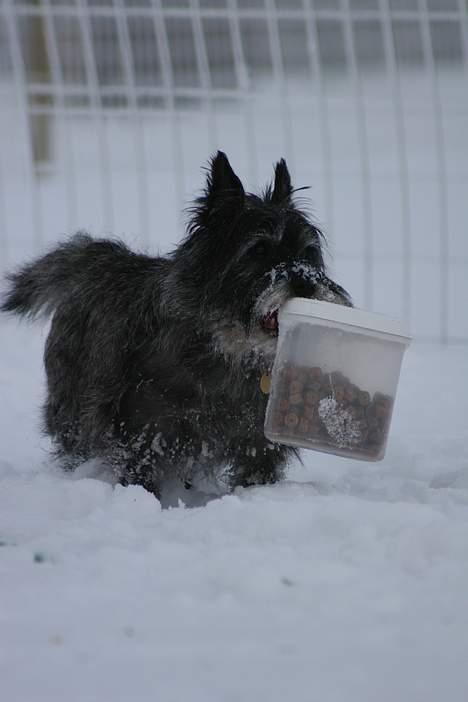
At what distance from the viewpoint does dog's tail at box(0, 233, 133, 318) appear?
391 cm

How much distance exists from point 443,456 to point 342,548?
5.62ft

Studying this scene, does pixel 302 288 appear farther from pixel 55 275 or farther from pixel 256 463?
pixel 55 275

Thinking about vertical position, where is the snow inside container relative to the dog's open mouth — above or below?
below

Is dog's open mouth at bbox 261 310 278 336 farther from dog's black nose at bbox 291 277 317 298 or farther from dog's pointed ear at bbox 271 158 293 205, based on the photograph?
dog's pointed ear at bbox 271 158 293 205

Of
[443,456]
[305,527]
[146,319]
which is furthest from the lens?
[443,456]

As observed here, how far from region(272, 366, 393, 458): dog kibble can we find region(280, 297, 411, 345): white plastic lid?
0.58 feet

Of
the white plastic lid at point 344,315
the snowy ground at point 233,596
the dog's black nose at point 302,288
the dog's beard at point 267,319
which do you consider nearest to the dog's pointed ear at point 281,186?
the dog's beard at point 267,319

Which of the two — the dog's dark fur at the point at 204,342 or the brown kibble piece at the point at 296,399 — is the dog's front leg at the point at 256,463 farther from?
the brown kibble piece at the point at 296,399

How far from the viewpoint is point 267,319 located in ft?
10.3

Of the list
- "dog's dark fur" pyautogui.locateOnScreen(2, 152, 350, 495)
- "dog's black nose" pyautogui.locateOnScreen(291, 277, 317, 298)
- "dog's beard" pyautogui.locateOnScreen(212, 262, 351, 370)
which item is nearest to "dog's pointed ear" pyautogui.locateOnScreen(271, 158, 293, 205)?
"dog's dark fur" pyautogui.locateOnScreen(2, 152, 350, 495)

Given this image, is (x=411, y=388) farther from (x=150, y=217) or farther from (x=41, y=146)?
(x=41, y=146)

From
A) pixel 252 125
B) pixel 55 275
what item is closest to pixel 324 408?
pixel 55 275

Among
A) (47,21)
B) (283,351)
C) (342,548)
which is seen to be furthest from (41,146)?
(342,548)

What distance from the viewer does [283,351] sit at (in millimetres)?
2945
